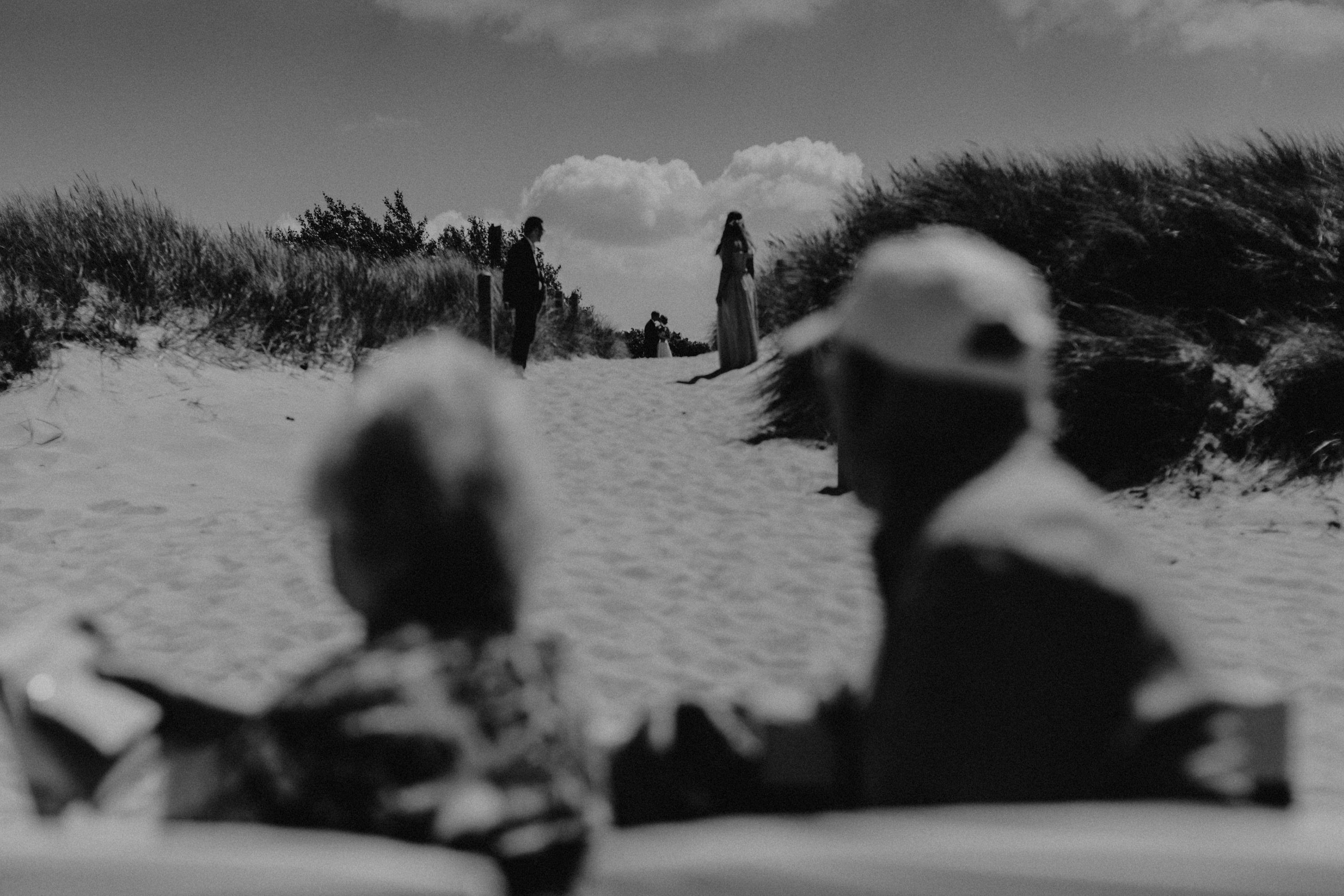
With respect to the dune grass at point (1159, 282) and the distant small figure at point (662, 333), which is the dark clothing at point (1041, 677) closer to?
the dune grass at point (1159, 282)

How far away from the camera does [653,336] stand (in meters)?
21.2

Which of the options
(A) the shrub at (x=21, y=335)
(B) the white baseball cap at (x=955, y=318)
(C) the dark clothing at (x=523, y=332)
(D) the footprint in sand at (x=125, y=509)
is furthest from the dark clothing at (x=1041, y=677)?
(C) the dark clothing at (x=523, y=332)

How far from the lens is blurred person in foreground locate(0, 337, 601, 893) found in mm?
1221

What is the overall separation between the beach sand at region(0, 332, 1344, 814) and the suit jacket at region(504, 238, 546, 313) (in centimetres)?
285

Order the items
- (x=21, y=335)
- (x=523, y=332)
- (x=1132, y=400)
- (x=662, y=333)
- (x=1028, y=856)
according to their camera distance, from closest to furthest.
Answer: (x=1028, y=856)
(x=1132, y=400)
(x=21, y=335)
(x=523, y=332)
(x=662, y=333)

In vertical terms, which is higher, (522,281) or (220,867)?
(522,281)

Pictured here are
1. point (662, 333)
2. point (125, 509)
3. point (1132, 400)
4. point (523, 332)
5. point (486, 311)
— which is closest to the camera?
point (125, 509)

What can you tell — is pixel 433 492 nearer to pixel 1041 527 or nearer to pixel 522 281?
pixel 1041 527

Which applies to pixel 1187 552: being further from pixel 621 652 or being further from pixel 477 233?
pixel 477 233

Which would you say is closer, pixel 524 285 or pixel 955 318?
pixel 955 318

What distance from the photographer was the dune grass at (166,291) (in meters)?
9.09

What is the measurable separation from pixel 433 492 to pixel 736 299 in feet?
→ 37.2

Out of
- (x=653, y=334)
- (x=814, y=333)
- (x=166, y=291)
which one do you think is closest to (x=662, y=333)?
(x=653, y=334)

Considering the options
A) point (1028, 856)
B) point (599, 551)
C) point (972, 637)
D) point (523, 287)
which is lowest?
point (599, 551)
